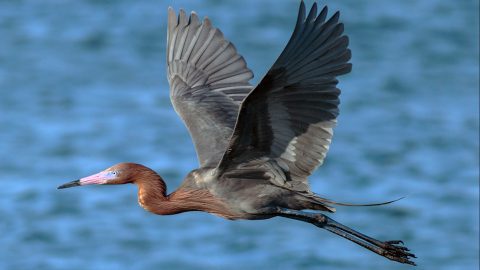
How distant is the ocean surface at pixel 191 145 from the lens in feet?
57.7

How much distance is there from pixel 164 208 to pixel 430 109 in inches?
448

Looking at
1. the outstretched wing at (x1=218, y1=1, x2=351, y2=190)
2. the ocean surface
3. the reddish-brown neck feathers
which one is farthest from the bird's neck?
the ocean surface

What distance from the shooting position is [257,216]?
9.91 meters

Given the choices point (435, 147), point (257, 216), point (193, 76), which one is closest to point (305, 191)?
point (257, 216)

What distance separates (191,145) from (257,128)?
403 inches

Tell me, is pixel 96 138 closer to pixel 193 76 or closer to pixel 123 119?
pixel 123 119

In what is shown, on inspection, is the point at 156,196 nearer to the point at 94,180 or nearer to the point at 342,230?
the point at 94,180

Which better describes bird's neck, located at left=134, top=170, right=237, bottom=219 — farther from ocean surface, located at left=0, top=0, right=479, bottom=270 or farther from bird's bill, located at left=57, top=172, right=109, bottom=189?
ocean surface, located at left=0, top=0, right=479, bottom=270

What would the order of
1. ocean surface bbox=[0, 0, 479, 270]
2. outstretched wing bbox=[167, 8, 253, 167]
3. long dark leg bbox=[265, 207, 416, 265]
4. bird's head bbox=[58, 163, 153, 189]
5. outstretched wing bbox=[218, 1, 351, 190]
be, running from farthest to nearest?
ocean surface bbox=[0, 0, 479, 270], outstretched wing bbox=[167, 8, 253, 167], bird's head bbox=[58, 163, 153, 189], long dark leg bbox=[265, 207, 416, 265], outstretched wing bbox=[218, 1, 351, 190]

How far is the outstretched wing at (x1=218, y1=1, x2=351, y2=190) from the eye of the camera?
356 inches

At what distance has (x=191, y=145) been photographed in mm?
19500

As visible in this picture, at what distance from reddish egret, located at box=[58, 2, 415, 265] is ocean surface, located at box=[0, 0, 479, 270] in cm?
630

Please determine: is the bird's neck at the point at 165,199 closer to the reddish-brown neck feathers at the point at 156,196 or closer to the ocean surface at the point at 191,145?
the reddish-brown neck feathers at the point at 156,196

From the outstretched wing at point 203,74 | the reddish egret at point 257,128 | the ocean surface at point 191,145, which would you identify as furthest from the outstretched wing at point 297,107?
the ocean surface at point 191,145
